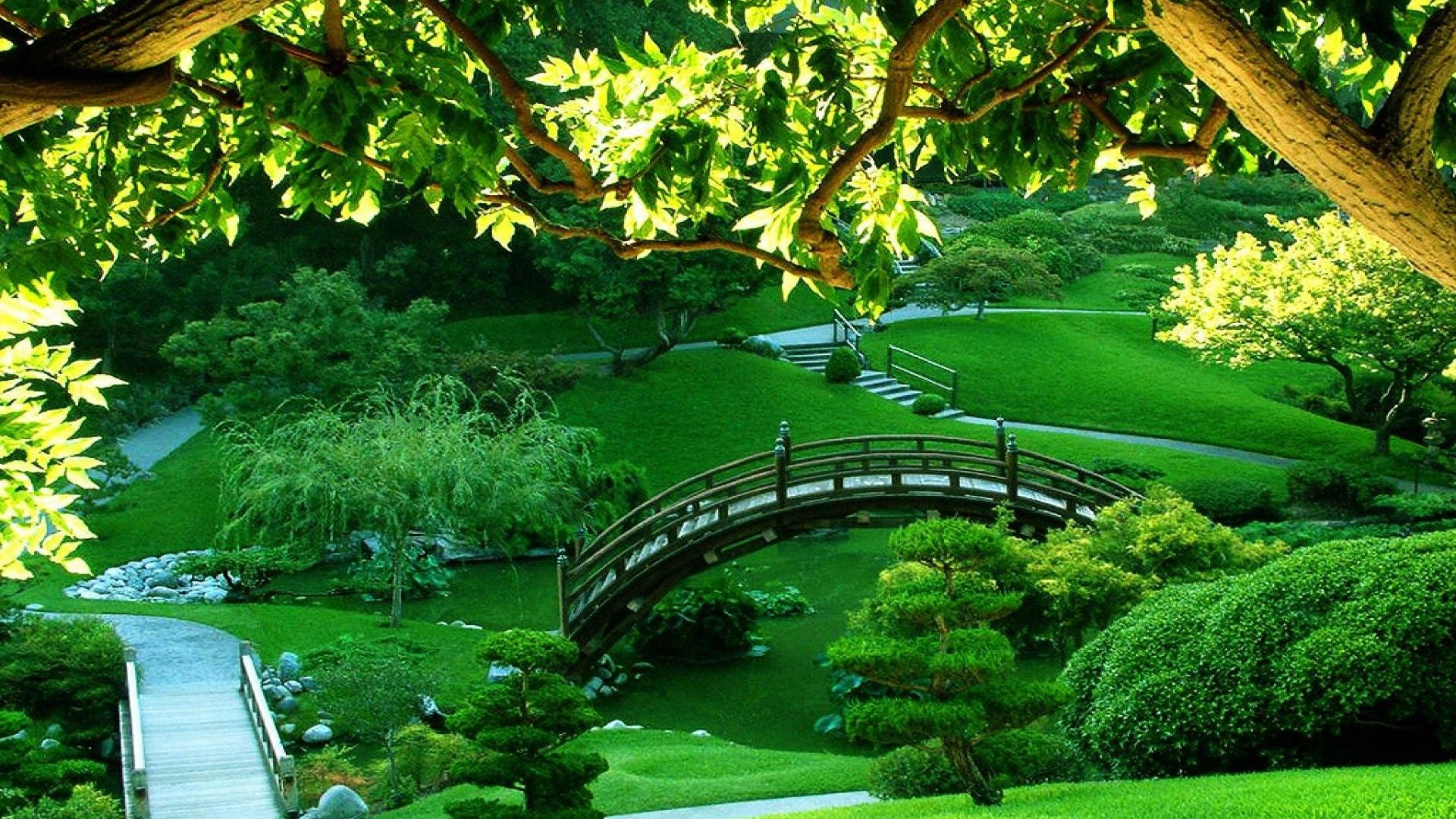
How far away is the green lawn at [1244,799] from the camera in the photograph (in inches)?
218

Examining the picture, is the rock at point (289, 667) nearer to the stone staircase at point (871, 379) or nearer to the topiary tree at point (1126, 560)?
the topiary tree at point (1126, 560)

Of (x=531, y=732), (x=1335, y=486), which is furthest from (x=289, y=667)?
(x=1335, y=486)

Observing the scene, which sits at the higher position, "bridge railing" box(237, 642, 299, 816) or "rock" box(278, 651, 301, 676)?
"bridge railing" box(237, 642, 299, 816)

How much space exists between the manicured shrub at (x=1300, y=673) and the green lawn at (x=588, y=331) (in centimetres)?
1694

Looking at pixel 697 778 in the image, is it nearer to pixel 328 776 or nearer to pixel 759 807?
pixel 759 807

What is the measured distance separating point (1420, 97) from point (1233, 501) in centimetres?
1646

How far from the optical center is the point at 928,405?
23.3m

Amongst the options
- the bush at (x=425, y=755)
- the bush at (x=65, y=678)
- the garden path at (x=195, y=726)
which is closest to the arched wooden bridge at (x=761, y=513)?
the bush at (x=425, y=755)

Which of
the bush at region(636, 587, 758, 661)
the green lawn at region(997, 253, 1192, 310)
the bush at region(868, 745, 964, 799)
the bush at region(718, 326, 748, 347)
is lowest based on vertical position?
the bush at region(636, 587, 758, 661)

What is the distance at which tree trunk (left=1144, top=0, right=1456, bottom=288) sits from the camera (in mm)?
2408

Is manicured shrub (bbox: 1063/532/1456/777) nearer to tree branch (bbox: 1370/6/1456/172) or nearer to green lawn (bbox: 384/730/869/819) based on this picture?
green lawn (bbox: 384/730/869/819)

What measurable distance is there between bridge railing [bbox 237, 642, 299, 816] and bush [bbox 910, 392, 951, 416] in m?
13.1

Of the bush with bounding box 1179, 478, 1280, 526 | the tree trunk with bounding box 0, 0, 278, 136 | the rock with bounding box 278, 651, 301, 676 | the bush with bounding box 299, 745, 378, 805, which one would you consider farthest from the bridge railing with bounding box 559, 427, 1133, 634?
the tree trunk with bounding box 0, 0, 278, 136

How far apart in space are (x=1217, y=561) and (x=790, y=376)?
13538mm
